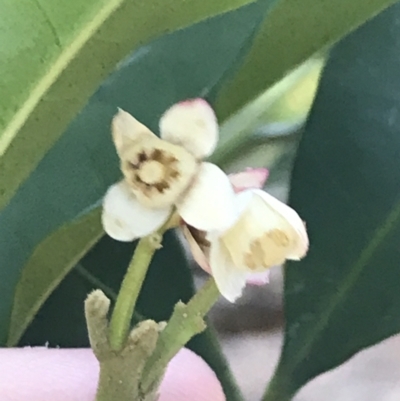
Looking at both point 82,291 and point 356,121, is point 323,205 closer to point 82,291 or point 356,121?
point 356,121

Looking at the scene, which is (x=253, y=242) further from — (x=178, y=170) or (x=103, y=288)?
(x=103, y=288)

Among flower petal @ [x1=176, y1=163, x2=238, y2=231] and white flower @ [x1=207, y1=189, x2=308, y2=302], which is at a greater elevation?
flower petal @ [x1=176, y1=163, x2=238, y2=231]

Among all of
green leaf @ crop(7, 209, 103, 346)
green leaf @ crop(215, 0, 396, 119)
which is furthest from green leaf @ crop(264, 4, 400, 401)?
green leaf @ crop(7, 209, 103, 346)

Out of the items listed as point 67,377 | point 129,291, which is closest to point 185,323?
point 129,291

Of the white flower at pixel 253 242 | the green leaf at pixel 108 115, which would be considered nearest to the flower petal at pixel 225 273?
the white flower at pixel 253 242

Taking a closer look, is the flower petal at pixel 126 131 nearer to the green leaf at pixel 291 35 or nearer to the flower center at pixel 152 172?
the flower center at pixel 152 172

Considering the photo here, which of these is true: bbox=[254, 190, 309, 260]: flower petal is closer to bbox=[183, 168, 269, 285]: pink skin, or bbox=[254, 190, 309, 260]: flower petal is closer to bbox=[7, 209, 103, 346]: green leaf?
bbox=[183, 168, 269, 285]: pink skin

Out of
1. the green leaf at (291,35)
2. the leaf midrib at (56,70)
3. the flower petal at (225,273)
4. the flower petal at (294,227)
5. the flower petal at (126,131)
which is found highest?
the green leaf at (291,35)
